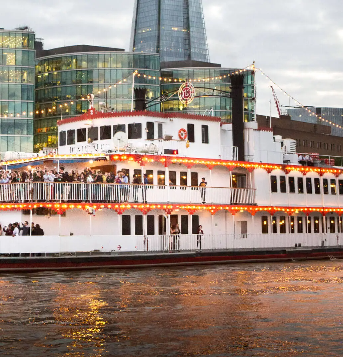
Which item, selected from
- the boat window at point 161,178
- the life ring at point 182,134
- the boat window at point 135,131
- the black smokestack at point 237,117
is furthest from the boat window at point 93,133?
the black smokestack at point 237,117

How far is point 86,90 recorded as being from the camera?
334 ft

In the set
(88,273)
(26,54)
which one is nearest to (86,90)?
(26,54)

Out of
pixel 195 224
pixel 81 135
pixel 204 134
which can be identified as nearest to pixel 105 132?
pixel 81 135

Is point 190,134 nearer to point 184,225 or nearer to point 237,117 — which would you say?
point 237,117

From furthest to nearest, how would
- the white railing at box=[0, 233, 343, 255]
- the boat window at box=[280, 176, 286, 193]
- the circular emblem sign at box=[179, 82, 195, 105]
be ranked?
the boat window at box=[280, 176, 286, 193] < the circular emblem sign at box=[179, 82, 195, 105] < the white railing at box=[0, 233, 343, 255]

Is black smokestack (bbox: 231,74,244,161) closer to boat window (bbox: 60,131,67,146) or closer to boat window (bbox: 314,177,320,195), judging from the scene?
boat window (bbox: 314,177,320,195)

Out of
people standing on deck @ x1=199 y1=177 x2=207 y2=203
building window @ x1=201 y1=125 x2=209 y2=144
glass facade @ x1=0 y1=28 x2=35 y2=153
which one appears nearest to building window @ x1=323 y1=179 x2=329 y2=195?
building window @ x1=201 y1=125 x2=209 y2=144

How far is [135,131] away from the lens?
114 feet

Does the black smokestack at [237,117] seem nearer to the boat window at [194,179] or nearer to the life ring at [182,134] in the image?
the boat window at [194,179]

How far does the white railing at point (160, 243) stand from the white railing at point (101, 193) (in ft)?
5.41

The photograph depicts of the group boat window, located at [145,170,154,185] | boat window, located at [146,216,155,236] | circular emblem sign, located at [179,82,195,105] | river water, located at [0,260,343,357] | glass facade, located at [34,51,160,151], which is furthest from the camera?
glass facade, located at [34,51,160,151]

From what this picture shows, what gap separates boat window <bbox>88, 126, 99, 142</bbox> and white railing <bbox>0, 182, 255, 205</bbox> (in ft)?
14.4

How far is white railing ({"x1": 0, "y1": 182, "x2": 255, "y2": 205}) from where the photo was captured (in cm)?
3039

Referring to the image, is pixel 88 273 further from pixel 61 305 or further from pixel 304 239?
pixel 304 239
